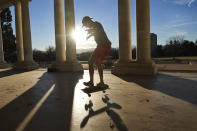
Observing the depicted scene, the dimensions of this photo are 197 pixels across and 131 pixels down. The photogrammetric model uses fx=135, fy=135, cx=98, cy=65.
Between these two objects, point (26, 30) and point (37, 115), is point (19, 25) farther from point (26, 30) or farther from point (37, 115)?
point (37, 115)

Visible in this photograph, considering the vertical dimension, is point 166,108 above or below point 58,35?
below

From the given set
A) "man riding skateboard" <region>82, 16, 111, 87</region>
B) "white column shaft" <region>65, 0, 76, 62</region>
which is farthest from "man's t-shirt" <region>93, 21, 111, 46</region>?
"white column shaft" <region>65, 0, 76, 62</region>

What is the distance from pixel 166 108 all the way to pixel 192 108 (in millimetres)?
1810

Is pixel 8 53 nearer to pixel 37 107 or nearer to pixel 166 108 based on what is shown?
pixel 37 107

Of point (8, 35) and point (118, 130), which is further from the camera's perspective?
point (8, 35)

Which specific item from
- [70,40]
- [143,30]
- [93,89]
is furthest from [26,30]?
[93,89]

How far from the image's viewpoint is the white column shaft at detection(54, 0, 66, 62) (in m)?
38.9

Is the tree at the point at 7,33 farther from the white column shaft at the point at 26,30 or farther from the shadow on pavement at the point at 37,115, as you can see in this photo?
the shadow on pavement at the point at 37,115

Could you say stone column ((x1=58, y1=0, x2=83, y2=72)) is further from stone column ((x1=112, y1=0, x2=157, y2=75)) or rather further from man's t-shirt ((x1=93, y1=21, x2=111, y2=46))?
man's t-shirt ((x1=93, y1=21, x2=111, y2=46))

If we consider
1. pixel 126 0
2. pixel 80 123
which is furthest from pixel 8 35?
pixel 80 123

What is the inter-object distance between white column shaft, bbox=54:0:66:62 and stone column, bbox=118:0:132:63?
18.4 metres

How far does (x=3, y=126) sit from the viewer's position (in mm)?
7996

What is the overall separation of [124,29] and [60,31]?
65.3 ft

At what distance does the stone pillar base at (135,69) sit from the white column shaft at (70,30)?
1401 centimetres
